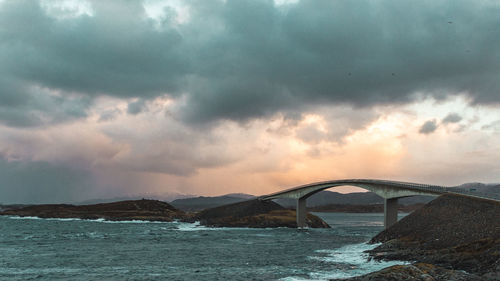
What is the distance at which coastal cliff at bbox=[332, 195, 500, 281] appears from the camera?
106 ft

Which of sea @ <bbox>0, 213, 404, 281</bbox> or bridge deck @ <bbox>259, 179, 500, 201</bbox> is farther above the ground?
bridge deck @ <bbox>259, 179, 500, 201</bbox>

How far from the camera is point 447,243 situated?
52281 mm

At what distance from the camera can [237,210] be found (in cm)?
15412

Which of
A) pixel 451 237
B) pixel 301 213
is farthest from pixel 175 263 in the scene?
pixel 301 213

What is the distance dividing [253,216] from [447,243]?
94588 mm

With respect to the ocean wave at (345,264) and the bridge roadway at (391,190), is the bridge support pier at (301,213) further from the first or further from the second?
the ocean wave at (345,264)

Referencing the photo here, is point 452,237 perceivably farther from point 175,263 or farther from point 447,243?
point 175,263

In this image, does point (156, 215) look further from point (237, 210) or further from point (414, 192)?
point (414, 192)

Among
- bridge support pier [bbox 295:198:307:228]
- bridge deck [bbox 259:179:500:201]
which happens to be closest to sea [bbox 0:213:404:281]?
bridge deck [bbox 259:179:500:201]

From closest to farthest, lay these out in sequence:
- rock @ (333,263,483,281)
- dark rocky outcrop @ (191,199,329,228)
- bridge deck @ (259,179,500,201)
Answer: rock @ (333,263,483,281)
bridge deck @ (259,179,500,201)
dark rocky outcrop @ (191,199,329,228)

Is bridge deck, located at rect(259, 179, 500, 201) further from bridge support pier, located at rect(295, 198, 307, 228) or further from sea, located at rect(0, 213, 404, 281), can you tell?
sea, located at rect(0, 213, 404, 281)

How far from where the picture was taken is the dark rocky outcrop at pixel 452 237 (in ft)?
131

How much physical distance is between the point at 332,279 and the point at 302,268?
886cm

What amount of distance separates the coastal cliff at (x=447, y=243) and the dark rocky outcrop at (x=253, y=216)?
6931 cm
